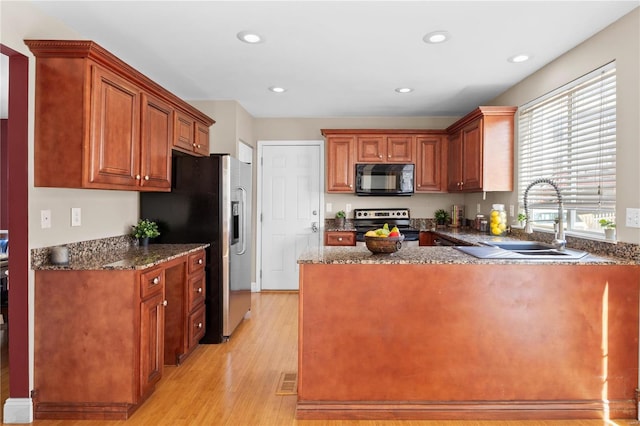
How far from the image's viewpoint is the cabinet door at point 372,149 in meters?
5.06

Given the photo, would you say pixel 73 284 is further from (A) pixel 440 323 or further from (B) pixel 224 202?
(A) pixel 440 323

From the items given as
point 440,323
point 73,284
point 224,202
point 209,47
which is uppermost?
point 209,47

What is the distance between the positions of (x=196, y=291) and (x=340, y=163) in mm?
2561

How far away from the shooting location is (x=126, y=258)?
8.54 feet

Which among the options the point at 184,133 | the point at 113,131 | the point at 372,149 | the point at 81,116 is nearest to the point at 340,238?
the point at 372,149

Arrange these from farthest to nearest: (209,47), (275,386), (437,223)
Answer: (437,223) → (209,47) → (275,386)

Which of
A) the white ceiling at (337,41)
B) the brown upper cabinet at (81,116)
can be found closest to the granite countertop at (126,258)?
the brown upper cabinet at (81,116)

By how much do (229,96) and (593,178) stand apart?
353 cm

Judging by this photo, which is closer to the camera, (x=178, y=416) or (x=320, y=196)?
(x=178, y=416)

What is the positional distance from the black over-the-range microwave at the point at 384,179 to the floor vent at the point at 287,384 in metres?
2.74

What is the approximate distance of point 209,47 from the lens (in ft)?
9.92

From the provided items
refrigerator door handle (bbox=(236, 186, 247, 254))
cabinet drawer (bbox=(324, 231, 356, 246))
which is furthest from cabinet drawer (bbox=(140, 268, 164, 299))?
cabinet drawer (bbox=(324, 231, 356, 246))

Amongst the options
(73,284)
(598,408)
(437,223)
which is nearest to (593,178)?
(598,408)

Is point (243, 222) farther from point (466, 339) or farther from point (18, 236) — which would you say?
point (466, 339)
